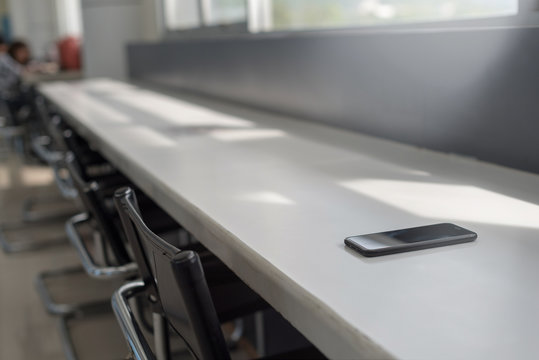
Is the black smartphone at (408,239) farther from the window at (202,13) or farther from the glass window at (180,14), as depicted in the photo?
the glass window at (180,14)

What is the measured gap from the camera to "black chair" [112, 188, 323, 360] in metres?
0.81

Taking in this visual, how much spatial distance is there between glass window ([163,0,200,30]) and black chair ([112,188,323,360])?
4.00 meters

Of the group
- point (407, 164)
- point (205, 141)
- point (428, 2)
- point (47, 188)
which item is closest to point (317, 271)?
point (407, 164)

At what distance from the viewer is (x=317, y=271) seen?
86 centimetres

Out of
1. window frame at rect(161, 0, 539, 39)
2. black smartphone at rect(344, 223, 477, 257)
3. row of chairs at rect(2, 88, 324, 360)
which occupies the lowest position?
row of chairs at rect(2, 88, 324, 360)

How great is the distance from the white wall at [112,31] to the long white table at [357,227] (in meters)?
3.98

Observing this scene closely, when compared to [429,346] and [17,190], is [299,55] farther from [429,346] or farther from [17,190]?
[17,190]

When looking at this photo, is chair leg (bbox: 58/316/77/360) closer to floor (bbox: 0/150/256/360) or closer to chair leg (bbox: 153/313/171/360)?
floor (bbox: 0/150/256/360)

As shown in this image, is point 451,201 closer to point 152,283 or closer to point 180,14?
point 152,283

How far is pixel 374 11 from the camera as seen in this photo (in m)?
2.50

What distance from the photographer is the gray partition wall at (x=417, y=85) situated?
1.44m

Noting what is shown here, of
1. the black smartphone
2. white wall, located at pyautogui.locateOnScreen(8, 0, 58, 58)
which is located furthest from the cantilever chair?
white wall, located at pyautogui.locateOnScreen(8, 0, 58, 58)

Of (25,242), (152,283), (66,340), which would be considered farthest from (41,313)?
(152,283)

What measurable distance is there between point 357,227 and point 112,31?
5.29 m
